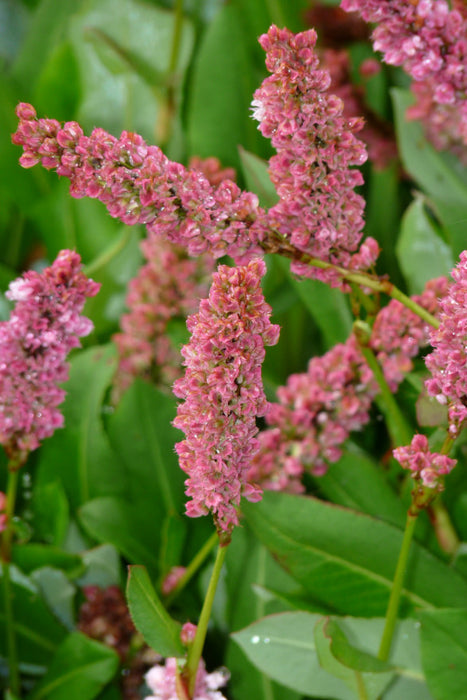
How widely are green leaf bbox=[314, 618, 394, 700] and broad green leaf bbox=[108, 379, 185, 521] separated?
0.15 meters

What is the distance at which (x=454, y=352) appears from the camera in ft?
0.75

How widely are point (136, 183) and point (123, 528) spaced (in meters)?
0.23

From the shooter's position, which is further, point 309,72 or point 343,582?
point 343,582

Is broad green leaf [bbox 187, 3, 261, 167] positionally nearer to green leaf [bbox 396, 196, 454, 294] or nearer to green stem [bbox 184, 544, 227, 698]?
green leaf [bbox 396, 196, 454, 294]

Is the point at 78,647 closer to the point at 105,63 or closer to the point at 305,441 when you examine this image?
the point at 305,441

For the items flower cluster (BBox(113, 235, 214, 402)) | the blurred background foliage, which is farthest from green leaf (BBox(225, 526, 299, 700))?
flower cluster (BBox(113, 235, 214, 402))

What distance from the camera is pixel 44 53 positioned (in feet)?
2.08

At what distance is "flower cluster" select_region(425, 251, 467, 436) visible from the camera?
226 mm

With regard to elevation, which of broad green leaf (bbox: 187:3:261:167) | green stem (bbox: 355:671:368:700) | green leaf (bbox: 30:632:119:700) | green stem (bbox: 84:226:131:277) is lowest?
green leaf (bbox: 30:632:119:700)

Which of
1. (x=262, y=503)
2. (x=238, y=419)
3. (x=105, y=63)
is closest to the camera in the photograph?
(x=238, y=419)

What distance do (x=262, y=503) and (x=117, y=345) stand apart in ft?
0.48

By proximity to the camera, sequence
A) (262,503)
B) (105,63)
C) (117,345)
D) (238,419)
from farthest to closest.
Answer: (105,63), (117,345), (262,503), (238,419)

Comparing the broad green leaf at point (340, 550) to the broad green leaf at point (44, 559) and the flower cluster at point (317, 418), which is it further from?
the broad green leaf at point (44, 559)

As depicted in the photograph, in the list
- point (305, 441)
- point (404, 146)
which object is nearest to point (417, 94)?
point (404, 146)
